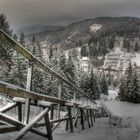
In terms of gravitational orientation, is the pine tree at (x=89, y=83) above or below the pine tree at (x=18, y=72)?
below

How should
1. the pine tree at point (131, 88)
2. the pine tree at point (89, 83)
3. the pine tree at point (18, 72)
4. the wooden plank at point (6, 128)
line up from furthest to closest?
1. the pine tree at point (131, 88)
2. the pine tree at point (89, 83)
3. the pine tree at point (18, 72)
4. the wooden plank at point (6, 128)

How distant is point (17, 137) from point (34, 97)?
756mm

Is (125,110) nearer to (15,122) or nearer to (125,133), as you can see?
(125,133)

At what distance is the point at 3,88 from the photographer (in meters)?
3.48

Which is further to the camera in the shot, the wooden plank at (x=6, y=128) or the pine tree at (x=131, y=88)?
the pine tree at (x=131, y=88)

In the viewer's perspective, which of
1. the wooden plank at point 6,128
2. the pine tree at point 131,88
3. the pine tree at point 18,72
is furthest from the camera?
the pine tree at point 131,88

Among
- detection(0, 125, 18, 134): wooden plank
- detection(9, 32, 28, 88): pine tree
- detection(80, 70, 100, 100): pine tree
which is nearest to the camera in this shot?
detection(0, 125, 18, 134): wooden plank

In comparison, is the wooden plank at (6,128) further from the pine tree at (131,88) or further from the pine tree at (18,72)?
the pine tree at (131,88)

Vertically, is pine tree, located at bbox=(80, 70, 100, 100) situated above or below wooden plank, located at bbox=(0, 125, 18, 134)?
below

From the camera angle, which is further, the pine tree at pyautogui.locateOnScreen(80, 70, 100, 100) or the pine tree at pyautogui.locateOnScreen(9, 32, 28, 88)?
the pine tree at pyautogui.locateOnScreen(80, 70, 100, 100)

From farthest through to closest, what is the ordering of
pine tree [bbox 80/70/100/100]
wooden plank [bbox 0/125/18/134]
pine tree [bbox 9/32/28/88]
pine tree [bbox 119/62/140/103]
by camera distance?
pine tree [bbox 119/62/140/103], pine tree [bbox 80/70/100/100], pine tree [bbox 9/32/28/88], wooden plank [bbox 0/125/18/134]

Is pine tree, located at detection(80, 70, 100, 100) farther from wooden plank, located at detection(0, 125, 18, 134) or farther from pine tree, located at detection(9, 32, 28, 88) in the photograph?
wooden plank, located at detection(0, 125, 18, 134)

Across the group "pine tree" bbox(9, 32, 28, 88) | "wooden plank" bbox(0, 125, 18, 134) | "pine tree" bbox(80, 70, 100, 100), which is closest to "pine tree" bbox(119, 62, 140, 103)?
"pine tree" bbox(80, 70, 100, 100)

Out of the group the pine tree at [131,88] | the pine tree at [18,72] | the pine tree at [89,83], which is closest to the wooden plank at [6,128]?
the pine tree at [18,72]
